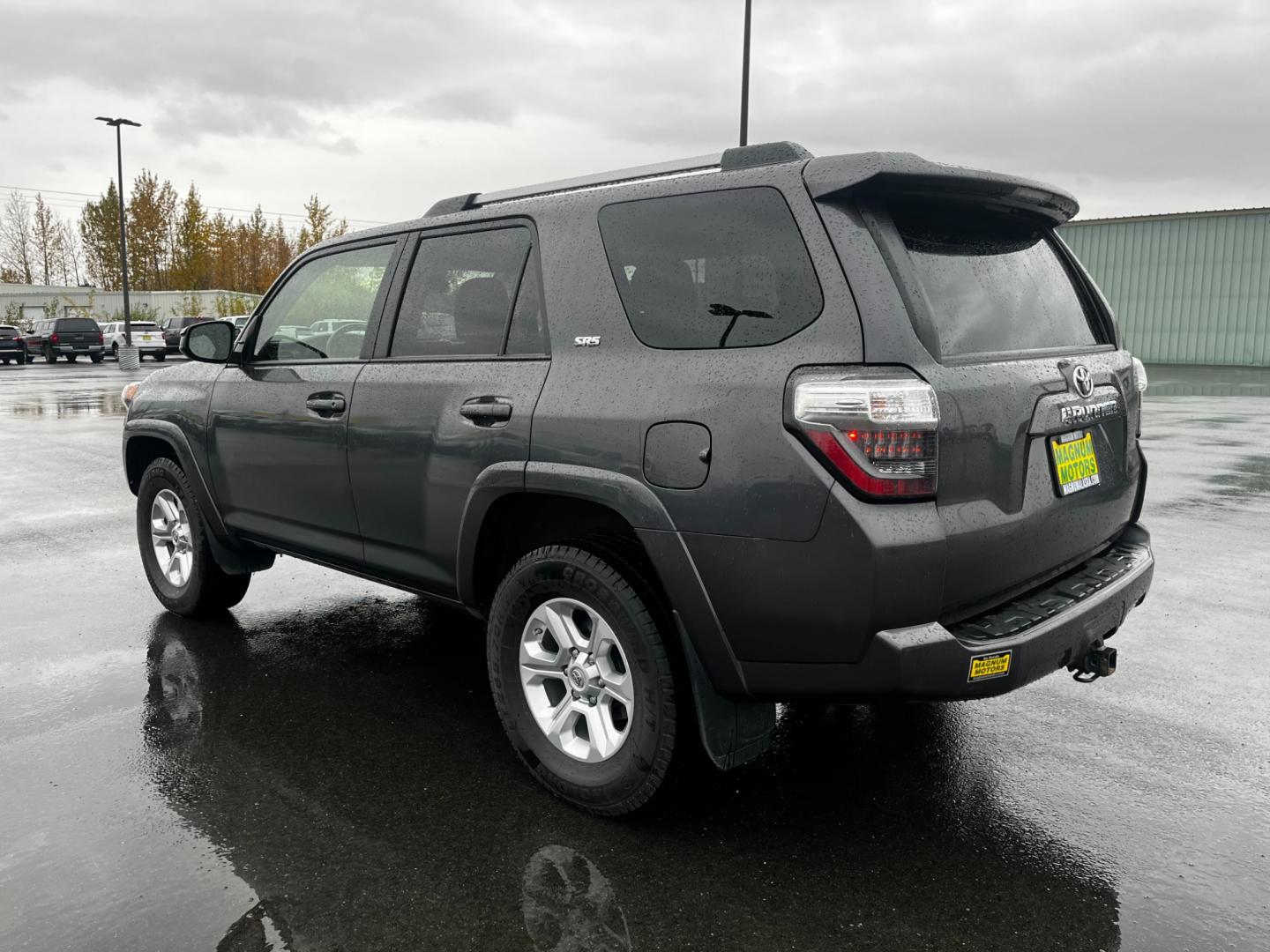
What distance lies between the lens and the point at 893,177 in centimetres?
264

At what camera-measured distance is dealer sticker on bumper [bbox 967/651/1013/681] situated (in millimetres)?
2543

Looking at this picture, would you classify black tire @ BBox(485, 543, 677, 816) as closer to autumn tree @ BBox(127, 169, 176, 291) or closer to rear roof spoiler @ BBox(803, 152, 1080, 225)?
rear roof spoiler @ BBox(803, 152, 1080, 225)

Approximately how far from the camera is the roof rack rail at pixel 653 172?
2.89 m

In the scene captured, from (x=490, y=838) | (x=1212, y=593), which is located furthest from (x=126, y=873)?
(x=1212, y=593)

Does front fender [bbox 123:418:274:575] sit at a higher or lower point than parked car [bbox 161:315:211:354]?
lower

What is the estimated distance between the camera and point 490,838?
2.98m

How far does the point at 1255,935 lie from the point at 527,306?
2.67 metres

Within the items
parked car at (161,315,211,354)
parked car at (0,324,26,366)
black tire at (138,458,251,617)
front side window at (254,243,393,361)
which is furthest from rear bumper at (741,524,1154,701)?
parked car at (0,324,26,366)

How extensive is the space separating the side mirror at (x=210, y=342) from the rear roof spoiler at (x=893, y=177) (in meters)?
2.99

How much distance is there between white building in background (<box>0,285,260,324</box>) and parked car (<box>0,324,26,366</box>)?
1595 cm

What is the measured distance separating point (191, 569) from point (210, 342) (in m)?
1.19

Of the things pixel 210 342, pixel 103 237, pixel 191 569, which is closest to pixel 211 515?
pixel 191 569

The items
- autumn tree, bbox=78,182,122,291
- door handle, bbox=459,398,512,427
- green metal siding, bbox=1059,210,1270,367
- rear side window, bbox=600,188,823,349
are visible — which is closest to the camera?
rear side window, bbox=600,188,823,349

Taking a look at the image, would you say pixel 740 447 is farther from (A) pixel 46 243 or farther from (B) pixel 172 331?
(A) pixel 46 243
